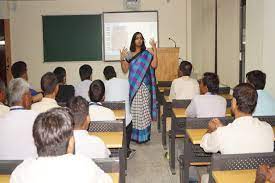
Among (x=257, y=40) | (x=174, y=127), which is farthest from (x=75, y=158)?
(x=257, y=40)

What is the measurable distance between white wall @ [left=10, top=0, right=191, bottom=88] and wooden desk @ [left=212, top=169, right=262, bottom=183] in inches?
320

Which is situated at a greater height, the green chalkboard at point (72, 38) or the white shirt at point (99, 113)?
the green chalkboard at point (72, 38)

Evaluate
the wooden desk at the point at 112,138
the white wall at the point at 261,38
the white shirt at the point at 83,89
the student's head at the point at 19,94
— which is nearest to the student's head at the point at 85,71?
the white shirt at the point at 83,89

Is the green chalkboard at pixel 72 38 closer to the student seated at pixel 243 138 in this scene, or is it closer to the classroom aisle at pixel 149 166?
the classroom aisle at pixel 149 166

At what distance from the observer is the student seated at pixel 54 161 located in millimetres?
1746

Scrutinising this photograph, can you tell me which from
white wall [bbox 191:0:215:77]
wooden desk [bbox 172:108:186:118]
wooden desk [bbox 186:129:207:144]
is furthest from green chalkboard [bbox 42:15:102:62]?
wooden desk [bbox 186:129:207:144]

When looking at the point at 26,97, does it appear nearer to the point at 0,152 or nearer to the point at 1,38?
the point at 0,152

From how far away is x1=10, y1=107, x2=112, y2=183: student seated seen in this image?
175cm

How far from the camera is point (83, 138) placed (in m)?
2.70

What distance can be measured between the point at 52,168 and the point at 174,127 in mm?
3075

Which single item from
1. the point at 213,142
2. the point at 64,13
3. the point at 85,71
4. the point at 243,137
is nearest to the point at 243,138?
the point at 243,137

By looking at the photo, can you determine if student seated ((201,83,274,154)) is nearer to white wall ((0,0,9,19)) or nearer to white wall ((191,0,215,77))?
white wall ((191,0,215,77))

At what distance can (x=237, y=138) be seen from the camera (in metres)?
2.73

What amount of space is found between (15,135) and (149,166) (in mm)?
2663
